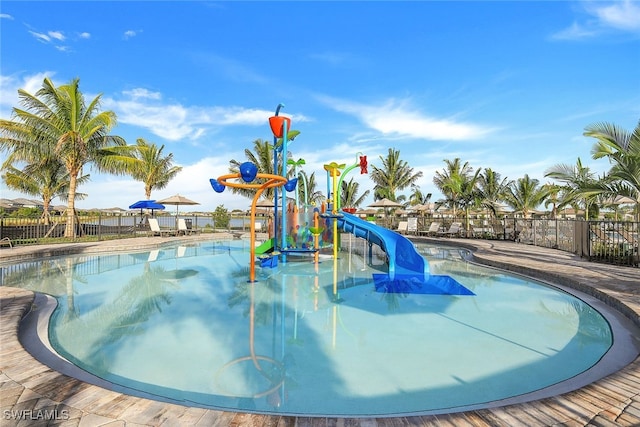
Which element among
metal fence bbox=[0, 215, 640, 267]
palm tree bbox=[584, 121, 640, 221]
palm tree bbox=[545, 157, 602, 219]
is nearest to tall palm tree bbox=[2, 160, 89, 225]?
metal fence bbox=[0, 215, 640, 267]

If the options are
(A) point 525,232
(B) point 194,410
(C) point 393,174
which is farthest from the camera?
(C) point 393,174

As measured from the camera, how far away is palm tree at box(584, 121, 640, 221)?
8297mm

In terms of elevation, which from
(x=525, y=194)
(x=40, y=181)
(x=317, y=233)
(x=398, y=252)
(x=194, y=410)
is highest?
(x=40, y=181)

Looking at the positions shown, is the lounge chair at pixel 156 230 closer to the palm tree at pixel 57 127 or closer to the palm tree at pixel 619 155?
the palm tree at pixel 57 127

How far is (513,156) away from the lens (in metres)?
18.6

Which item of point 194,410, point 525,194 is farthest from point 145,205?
point 525,194

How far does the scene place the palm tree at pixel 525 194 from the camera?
3155cm

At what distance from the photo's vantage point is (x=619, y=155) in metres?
8.66

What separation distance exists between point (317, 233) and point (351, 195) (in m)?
27.4

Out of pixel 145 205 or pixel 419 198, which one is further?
pixel 419 198

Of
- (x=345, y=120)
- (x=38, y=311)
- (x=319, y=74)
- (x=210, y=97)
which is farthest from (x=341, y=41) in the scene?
(x=38, y=311)

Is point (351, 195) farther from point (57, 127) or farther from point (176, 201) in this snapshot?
point (57, 127)

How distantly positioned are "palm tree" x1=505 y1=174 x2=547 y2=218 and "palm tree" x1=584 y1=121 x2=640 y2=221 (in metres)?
24.8

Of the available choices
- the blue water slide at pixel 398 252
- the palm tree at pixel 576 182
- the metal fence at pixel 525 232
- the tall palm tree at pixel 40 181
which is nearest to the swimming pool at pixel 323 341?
the blue water slide at pixel 398 252
